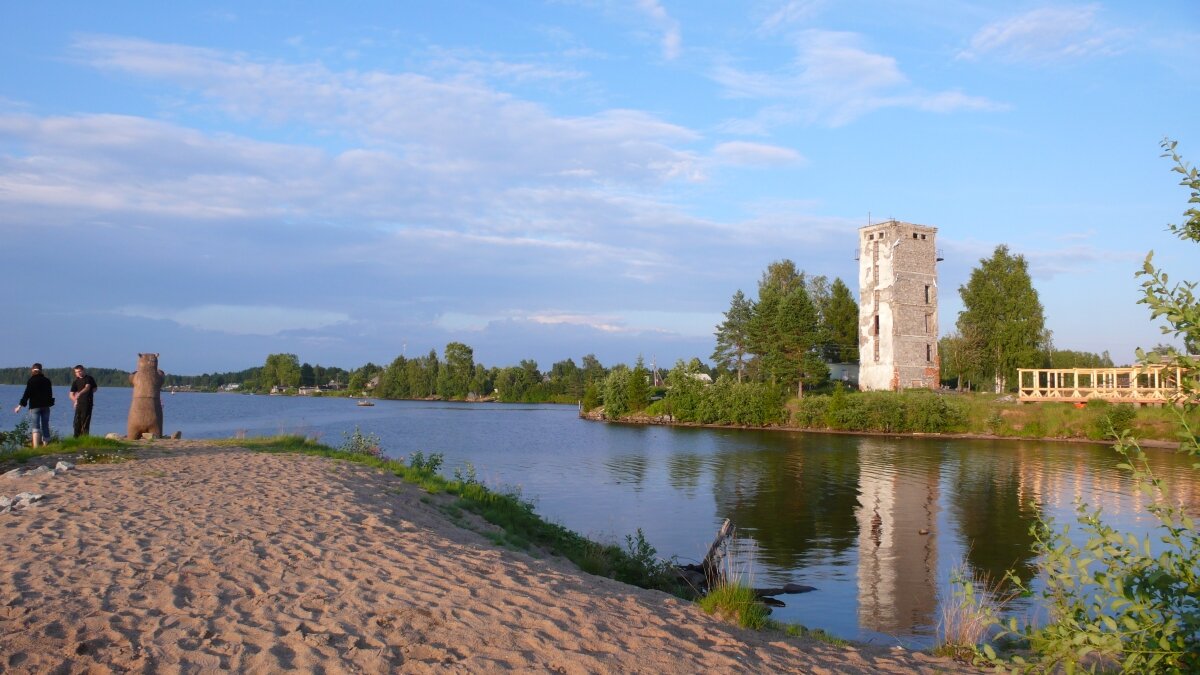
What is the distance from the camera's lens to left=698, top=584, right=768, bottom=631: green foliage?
8.45 metres

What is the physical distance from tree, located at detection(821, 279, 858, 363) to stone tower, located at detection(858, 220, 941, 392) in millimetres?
Answer: 12321

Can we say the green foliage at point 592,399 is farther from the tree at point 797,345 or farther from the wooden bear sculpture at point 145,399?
the wooden bear sculpture at point 145,399

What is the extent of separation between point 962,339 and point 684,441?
26602 millimetres

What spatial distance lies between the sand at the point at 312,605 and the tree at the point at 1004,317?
56.7 m

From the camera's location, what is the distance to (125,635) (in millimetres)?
5957

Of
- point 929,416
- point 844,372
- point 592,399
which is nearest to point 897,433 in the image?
point 929,416

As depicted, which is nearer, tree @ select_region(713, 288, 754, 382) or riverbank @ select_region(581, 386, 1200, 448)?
riverbank @ select_region(581, 386, 1200, 448)

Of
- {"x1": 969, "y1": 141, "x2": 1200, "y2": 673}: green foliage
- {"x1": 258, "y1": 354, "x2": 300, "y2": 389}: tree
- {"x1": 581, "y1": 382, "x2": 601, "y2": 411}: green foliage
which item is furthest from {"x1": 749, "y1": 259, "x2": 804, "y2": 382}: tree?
{"x1": 258, "y1": 354, "x2": 300, "y2": 389}: tree

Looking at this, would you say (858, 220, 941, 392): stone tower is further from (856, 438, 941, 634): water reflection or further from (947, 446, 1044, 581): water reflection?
(856, 438, 941, 634): water reflection

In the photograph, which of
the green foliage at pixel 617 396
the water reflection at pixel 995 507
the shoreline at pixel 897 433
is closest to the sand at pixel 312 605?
the water reflection at pixel 995 507

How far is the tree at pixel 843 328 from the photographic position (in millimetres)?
70375

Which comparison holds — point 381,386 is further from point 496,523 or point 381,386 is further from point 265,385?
point 496,523

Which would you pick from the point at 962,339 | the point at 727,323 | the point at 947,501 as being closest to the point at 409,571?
the point at 947,501

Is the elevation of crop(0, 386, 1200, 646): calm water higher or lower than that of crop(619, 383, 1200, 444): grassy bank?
lower
